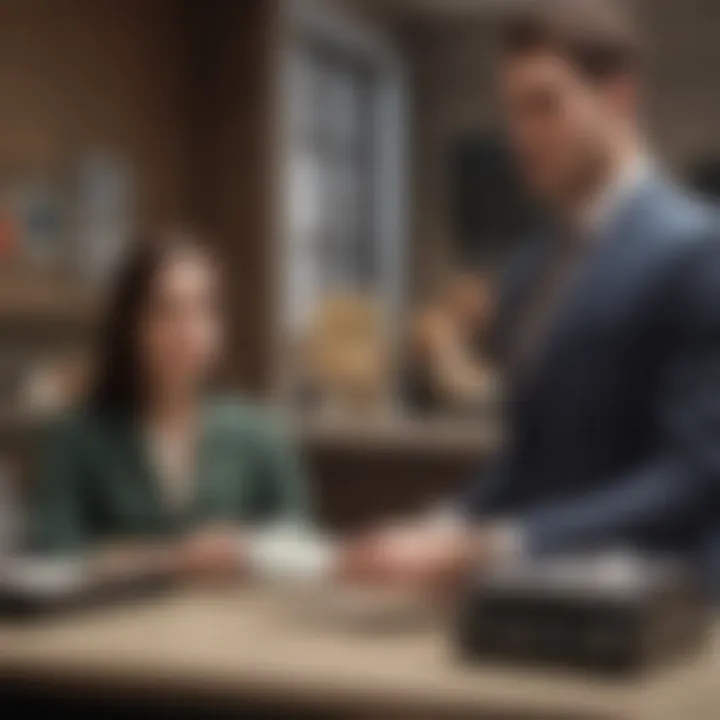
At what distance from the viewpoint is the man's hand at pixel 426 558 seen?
1.21 metres

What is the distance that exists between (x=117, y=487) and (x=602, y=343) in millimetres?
891

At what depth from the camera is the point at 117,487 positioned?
6.61 ft

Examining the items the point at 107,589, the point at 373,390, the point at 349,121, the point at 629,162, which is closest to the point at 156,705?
the point at 107,589

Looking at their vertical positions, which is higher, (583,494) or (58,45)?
(58,45)

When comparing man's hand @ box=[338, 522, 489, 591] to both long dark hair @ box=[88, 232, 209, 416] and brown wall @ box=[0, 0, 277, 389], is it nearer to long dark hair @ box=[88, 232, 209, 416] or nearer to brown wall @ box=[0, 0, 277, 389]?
long dark hair @ box=[88, 232, 209, 416]

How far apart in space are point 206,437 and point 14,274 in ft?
2.45

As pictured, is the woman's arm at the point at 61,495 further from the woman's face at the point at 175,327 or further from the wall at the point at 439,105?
the wall at the point at 439,105

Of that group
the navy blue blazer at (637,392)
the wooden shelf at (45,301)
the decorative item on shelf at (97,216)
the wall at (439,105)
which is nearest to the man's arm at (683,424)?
the navy blue blazer at (637,392)

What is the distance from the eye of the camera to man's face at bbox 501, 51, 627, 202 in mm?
1302

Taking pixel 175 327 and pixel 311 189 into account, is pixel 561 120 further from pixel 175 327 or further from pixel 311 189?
pixel 311 189

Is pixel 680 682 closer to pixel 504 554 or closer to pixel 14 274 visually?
pixel 504 554

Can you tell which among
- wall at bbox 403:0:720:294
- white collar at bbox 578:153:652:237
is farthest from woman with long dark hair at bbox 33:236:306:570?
wall at bbox 403:0:720:294

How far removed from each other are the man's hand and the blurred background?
3.94 ft

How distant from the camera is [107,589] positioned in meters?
1.34
